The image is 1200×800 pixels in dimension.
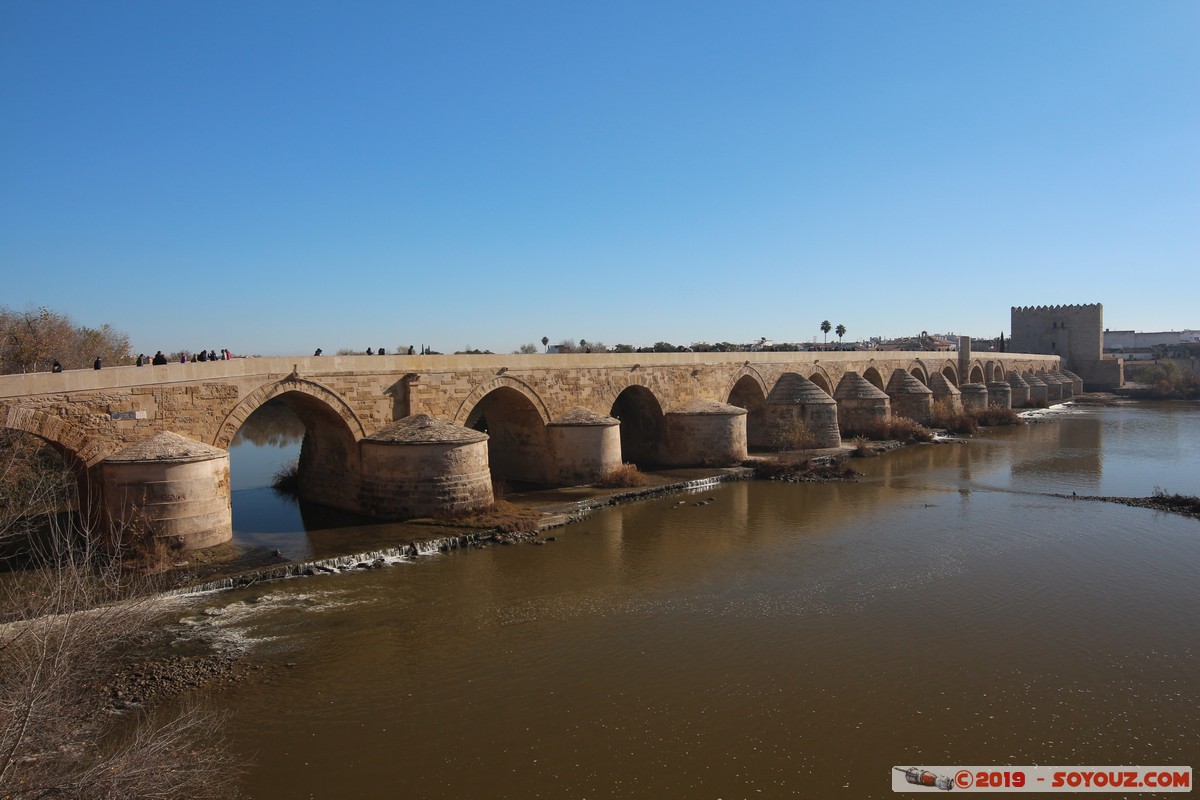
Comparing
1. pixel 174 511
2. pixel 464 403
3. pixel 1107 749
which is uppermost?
pixel 464 403

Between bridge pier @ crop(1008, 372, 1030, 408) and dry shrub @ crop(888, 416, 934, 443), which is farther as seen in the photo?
bridge pier @ crop(1008, 372, 1030, 408)

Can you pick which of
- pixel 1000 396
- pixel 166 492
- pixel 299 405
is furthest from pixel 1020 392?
pixel 166 492

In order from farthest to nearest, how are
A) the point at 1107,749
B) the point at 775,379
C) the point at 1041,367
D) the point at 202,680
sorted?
the point at 1041,367
the point at 775,379
the point at 202,680
the point at 1107,749

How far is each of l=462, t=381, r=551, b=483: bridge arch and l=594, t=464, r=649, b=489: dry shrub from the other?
4.02 feet

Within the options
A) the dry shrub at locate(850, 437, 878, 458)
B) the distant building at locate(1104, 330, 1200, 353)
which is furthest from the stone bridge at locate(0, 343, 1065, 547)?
the distant building at locate(1104, 330, 1200, 353)

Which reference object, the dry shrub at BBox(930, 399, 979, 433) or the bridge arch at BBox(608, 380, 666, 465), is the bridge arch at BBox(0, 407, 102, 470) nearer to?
the bridge arch at BBox(608, 380, 666, 465)

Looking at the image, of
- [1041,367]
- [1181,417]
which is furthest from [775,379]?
[1041,367]

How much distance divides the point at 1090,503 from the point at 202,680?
47.0ft

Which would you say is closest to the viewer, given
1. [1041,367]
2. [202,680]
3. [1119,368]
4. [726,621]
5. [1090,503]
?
[202,680]

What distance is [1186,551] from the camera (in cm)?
1095

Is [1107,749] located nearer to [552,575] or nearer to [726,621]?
[726,621]

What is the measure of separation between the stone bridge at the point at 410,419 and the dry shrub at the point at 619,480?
19 cm

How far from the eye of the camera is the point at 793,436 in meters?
20.5

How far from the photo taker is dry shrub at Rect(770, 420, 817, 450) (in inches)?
811
